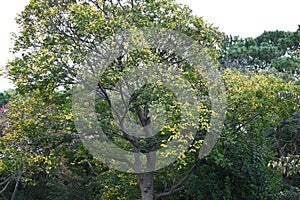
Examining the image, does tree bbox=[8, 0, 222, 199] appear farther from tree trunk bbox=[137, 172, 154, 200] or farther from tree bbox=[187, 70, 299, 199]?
tree trunk bbox=[137, 172, 154, 200]

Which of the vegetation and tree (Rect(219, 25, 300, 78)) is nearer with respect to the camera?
the vegetation

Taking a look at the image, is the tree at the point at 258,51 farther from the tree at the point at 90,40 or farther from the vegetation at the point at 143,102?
the tree at the point at 90,40

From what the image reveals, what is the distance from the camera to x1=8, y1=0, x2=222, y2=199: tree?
6.07 m

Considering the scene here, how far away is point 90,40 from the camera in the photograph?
640 centimetres

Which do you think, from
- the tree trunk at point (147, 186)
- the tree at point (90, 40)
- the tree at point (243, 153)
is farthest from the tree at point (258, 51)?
the tree at point (90, 40)

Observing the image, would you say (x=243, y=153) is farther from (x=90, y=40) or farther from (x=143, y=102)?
(x=90, y=40)

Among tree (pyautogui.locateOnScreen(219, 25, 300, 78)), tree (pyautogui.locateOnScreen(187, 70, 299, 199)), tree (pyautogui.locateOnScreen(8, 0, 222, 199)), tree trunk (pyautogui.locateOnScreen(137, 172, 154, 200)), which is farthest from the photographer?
tree (pyautogui.locateOnScreen(219, 25, 300, 78))

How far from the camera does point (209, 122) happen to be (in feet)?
20.7

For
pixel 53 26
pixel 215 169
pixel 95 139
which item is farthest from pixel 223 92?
pixel 53 26

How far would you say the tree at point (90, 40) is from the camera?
6070mm

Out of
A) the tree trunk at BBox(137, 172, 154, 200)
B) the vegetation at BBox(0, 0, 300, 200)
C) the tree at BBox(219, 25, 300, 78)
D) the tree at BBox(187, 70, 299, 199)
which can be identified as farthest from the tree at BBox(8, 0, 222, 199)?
the tree at BBox(219, 25, 300, 78)

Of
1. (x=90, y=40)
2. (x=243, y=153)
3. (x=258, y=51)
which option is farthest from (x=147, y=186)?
(x=258, y=51)

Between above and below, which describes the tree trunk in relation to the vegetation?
below

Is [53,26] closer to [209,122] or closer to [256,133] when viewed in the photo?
[209,122]
